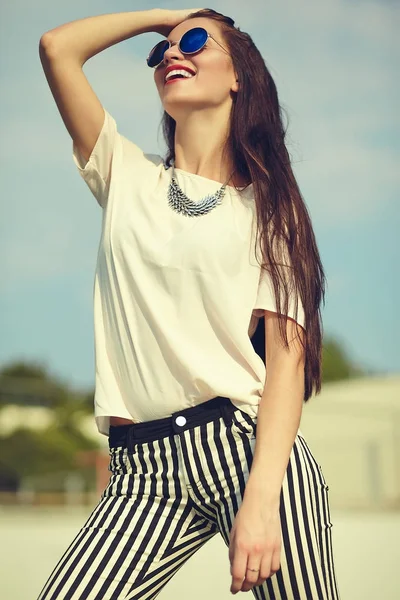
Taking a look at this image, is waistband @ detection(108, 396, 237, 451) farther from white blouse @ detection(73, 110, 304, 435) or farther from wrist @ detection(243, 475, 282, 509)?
wrist @ detection(243, 475, 282, 509)

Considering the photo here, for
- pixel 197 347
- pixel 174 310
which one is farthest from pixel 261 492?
pixel 174 310

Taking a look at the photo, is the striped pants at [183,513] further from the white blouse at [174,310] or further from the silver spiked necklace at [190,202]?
the silver spiked necklace at [190,202]

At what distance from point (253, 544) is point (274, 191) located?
0.96 m

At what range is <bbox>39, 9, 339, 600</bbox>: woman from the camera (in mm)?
2371

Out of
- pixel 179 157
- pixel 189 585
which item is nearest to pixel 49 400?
pixel 189 585

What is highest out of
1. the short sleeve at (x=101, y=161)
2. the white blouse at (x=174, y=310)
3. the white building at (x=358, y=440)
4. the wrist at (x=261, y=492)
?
the short sleeve at (x=101, y=161)

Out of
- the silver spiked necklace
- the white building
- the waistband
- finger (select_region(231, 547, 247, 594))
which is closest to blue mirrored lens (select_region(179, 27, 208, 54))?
the silver spiked necklace

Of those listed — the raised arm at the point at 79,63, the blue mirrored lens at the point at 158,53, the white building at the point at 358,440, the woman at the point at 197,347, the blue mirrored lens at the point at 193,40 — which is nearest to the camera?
the woman at the point at 197,347

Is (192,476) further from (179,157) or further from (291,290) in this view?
(179,157)

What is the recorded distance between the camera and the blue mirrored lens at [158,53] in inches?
113

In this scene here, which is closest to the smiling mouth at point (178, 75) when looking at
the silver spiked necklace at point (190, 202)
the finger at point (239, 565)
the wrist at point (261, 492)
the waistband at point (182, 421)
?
the silver spiked necklace at point (190, 202)

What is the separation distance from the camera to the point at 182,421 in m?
2.46

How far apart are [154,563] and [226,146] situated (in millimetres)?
1203

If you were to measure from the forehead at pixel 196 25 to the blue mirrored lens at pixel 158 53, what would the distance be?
4cm
